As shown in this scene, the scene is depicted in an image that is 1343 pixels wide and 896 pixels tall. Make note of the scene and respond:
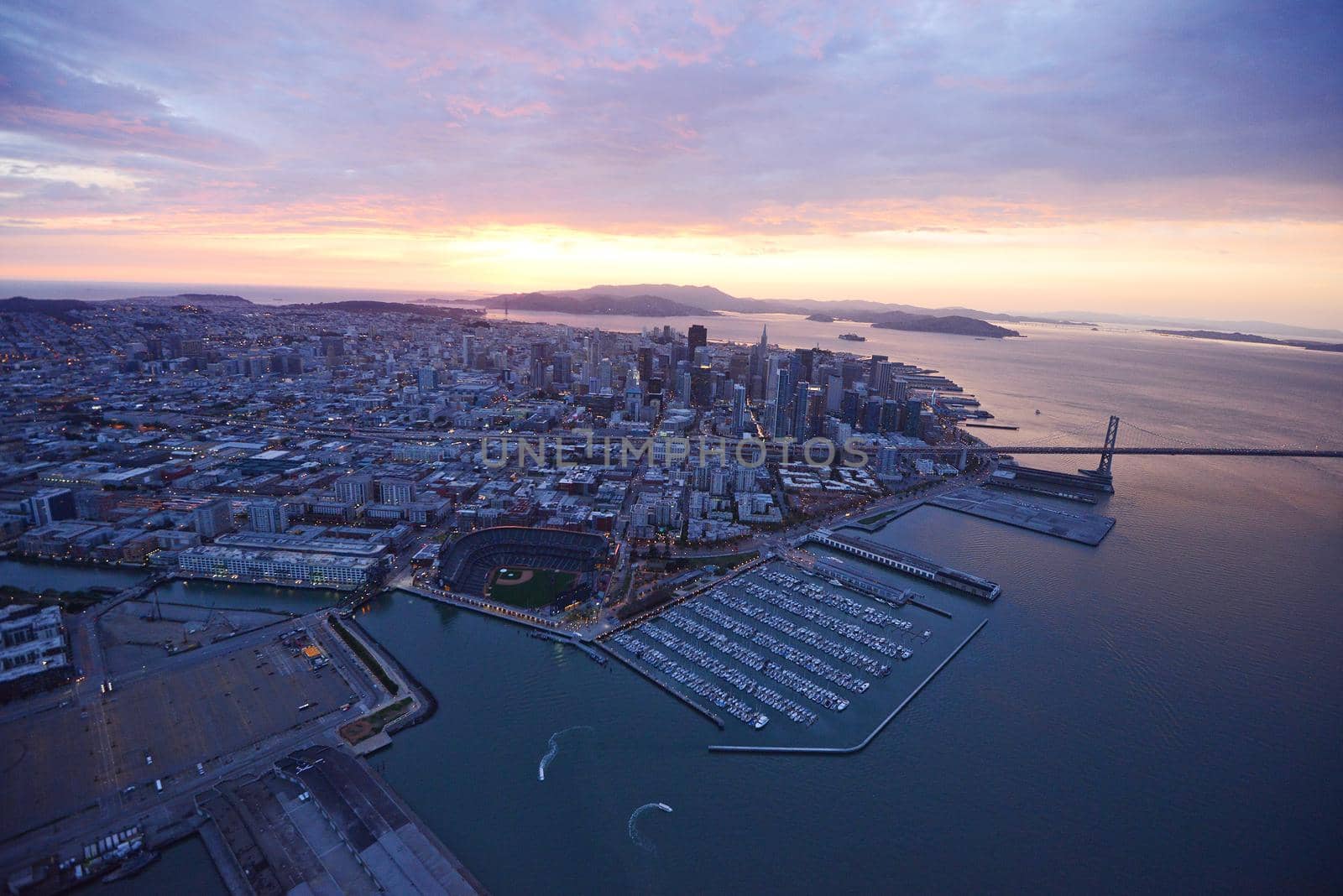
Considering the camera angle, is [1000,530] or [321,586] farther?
[1000,530]

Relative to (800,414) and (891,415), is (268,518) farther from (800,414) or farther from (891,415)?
(891,415)

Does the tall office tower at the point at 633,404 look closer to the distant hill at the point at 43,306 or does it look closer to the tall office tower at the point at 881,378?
the tall office tower at the point at 881,378

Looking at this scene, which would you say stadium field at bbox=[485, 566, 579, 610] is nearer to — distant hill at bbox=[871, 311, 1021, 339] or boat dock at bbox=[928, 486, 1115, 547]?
boat dock at bbox=[928, 486, 1115, 547]

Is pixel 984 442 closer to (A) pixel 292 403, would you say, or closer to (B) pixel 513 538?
(B) pixel 513 538

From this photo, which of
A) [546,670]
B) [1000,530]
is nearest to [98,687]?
[546,670]

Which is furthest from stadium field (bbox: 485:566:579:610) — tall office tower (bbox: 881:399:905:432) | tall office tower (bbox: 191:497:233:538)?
tall office tower (bbox: 881:399:905:432)

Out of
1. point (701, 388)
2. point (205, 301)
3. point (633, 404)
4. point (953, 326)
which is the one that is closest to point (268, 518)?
point (633, 404)
